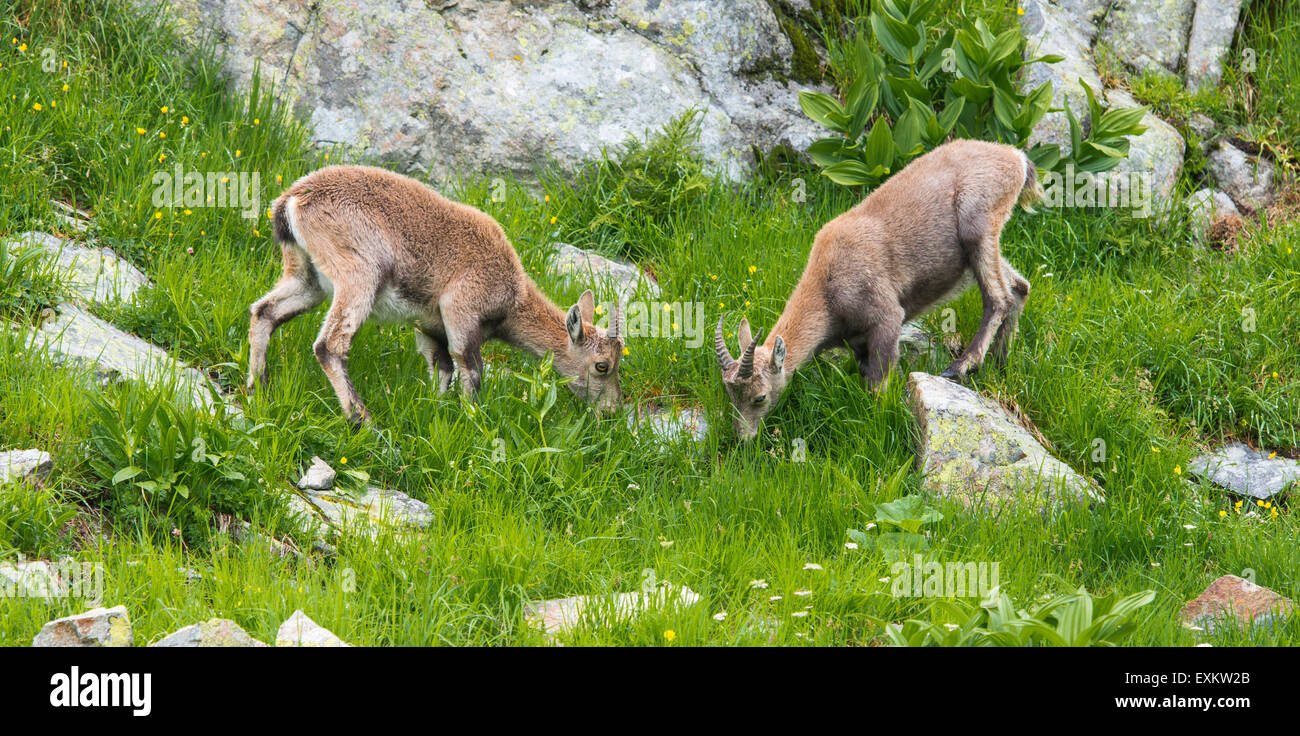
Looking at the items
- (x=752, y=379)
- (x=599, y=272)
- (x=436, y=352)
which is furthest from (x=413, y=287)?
(x=752, y=379)

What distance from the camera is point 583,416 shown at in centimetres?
843

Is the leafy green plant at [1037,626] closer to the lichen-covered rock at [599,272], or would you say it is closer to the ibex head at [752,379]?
the ibex head at [752,379]

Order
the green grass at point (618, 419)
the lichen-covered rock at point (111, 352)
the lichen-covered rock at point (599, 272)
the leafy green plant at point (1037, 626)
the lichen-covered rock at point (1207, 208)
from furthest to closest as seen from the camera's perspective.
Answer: the lichen-covered rock at point (1207, 208) → the lichen-covered rock at point (599, 272) → the lichen-covered rock at point (111, 352) → the green grass at point (618, 419) → the leafy green plant at point (1037, 626)

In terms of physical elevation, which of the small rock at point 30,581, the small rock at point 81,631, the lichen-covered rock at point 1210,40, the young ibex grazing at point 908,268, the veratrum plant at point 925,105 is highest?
the lichen-covered rock at point 1210,40

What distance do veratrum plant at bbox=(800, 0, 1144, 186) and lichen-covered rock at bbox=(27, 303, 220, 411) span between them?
229 inches

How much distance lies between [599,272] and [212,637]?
5.72m

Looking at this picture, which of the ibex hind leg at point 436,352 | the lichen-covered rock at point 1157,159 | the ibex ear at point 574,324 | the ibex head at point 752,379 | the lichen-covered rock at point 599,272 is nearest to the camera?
the ibex head at point 752,379

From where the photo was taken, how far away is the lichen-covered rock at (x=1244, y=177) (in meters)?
11.5

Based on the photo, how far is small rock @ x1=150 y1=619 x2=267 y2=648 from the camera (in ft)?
16.6

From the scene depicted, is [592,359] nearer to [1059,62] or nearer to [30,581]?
[30,581]

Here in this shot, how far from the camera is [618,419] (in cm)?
857

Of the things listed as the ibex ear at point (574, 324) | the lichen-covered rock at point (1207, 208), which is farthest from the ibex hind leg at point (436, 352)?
the lichen-covered rock at point (1207, 208)

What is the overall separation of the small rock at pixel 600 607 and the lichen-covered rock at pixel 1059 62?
6.91 metres

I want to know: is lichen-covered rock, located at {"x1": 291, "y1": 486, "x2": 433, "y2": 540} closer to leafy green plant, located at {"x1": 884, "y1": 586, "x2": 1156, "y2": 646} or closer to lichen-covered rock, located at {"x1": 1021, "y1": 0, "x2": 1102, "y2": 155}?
leafy green plant, located at {"x1": 884, "y1": 586, "x2": 1156, "y2": 646}
